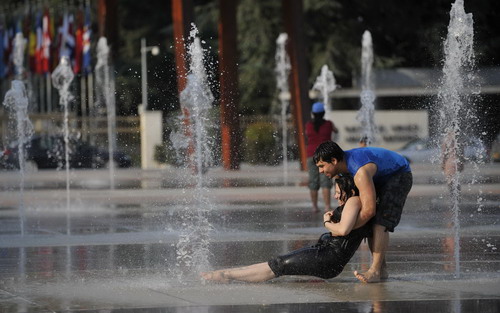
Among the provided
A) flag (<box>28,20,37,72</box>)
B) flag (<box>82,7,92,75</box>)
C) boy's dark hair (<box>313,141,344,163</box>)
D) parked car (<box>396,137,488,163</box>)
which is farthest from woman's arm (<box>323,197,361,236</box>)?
flag (<box>28,20,37,72</box>)

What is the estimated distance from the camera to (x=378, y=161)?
9562 millimetres

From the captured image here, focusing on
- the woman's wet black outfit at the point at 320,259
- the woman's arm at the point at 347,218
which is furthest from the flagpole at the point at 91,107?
the woman's arm at the point at 347,218

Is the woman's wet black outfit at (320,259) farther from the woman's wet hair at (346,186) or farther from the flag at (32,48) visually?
the flag at (32,48)

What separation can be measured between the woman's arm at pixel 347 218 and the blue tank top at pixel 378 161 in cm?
23

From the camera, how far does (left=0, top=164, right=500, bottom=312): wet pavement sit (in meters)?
8.76

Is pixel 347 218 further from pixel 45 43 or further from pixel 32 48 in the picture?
pixel 32 48

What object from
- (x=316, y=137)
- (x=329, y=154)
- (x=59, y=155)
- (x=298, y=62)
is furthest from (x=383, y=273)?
(x=59, y=155)

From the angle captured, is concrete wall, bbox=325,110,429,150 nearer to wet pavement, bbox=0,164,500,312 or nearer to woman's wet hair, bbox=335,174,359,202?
wet pavement, bbox=0,164,500,312

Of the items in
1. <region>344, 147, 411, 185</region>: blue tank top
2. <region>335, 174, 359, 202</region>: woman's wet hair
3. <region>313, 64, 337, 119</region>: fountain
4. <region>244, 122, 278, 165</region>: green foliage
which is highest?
<region>313, 64, 337, 119</region>: fountain

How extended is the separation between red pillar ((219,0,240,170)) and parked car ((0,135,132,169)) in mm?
8845

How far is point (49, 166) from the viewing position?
4141 cm

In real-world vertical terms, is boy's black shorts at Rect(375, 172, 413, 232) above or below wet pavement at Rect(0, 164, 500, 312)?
above

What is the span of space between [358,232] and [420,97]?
4427 centimetres

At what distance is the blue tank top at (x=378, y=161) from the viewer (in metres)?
9.42
